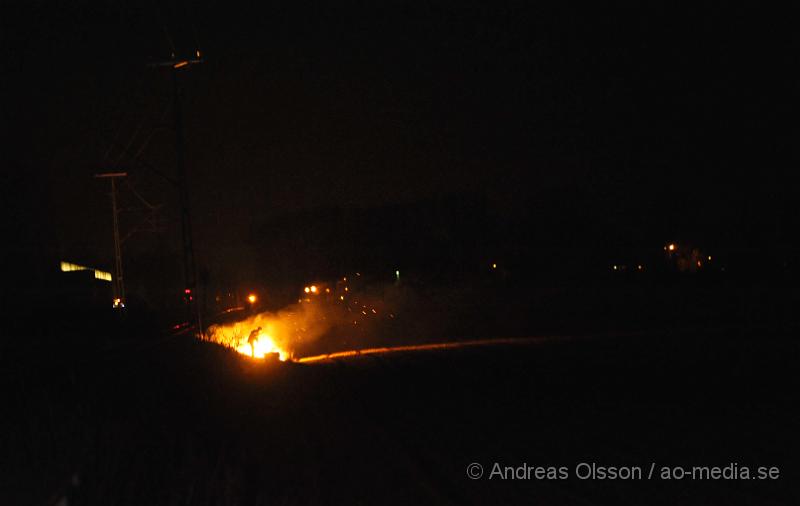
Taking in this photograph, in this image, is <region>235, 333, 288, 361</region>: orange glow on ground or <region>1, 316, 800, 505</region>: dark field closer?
<region>1, 316, 800, 505</region>: dark field

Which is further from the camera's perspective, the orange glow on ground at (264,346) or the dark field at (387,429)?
the orange glow on ground at (264,346)

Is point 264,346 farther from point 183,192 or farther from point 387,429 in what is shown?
point 387,429

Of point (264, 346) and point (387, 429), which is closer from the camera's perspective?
point (387, 429)

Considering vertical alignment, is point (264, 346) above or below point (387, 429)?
above

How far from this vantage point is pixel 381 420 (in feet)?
45.2

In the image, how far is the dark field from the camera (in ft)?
30.0

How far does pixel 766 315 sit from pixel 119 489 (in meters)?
31.3

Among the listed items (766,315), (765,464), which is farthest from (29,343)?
(766,315)

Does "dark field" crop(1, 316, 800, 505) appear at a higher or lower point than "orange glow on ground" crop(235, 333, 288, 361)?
lower

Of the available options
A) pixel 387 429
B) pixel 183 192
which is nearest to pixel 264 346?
pixel 183 192

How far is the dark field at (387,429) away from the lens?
9.15 m

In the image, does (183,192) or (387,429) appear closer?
(387,429)

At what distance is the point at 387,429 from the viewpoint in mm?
12938

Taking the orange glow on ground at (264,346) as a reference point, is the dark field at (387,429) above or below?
below
